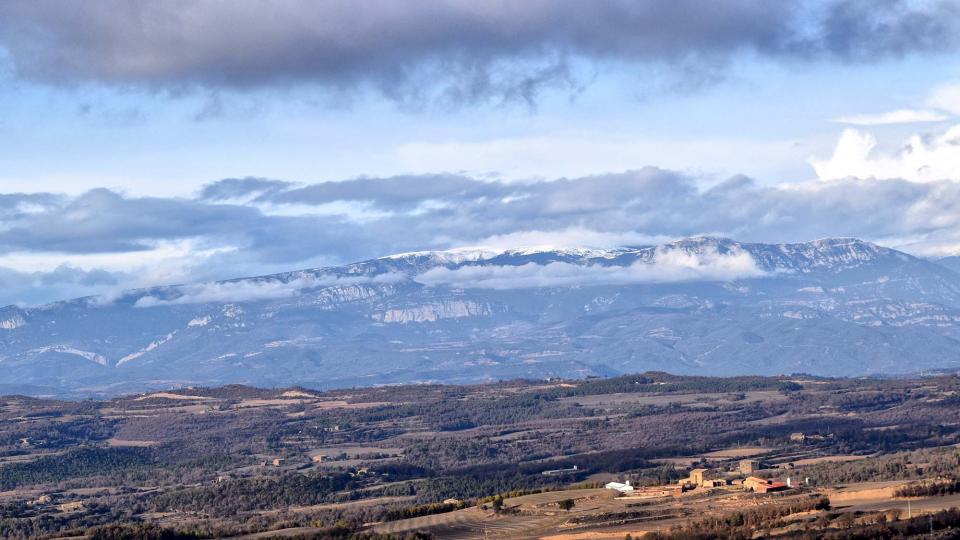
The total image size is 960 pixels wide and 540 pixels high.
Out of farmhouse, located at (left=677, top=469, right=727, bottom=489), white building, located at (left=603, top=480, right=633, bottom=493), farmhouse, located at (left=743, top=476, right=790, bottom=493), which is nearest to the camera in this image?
farmhouse, located at (left=743, top=476, right=790, bottom=493)

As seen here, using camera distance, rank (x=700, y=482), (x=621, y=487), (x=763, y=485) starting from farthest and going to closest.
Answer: (x=700, y=482)
(x=621, y=487)
(x=763, y=485)

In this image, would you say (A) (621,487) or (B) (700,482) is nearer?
(A) (621,487)

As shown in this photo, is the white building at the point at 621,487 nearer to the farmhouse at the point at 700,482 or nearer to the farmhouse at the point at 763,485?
the farmhouse at the point at 700,482

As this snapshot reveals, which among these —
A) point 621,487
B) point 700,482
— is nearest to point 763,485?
point 700,482

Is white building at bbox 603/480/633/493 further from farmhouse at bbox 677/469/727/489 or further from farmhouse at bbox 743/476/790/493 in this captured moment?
farmhouse at bbox 743/476/790/493

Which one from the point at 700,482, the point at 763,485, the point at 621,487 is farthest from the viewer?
the point at 700,482

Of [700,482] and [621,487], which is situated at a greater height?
[621,487]

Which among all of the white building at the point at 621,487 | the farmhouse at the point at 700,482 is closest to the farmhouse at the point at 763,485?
the farmhouse at the point at 700,482

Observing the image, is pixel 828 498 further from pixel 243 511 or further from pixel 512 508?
pixel 243 511

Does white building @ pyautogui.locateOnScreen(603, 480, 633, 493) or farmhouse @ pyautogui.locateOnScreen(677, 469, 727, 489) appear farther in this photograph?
farmhouse @ pyautogui.locateOnScreen(677, 469, 727, 489)

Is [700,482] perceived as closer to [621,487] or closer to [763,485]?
[621,487]

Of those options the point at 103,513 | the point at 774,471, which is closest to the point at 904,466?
the point at 774,471

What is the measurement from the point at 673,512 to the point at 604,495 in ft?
73.1

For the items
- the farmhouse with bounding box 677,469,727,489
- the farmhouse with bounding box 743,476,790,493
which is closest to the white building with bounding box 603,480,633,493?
the farmhouse with bounding box 677,469,727,489
